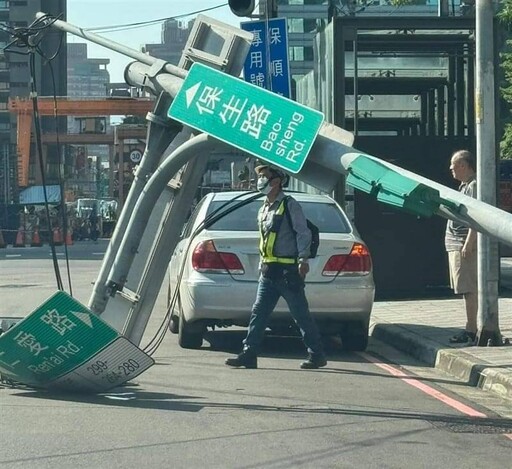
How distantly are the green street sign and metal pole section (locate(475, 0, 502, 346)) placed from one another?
406 cm

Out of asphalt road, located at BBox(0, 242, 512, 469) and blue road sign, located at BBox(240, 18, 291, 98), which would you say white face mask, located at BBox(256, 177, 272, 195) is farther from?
blue road sign, located at BBox(240, 18, 291, 98)

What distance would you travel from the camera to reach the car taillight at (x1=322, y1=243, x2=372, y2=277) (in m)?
11.9

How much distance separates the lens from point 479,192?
1170 centimetres

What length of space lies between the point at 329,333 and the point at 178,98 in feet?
14.8

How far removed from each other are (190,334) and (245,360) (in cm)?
169

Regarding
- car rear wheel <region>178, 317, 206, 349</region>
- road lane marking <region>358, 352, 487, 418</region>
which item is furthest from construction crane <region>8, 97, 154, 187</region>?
road lane marking <region>358, 352, 487, 418</region>

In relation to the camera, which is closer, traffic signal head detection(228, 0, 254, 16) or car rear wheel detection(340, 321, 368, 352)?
car rear wheel detection(340, 321, 368, 352)

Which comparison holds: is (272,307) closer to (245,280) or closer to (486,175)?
(245,280)

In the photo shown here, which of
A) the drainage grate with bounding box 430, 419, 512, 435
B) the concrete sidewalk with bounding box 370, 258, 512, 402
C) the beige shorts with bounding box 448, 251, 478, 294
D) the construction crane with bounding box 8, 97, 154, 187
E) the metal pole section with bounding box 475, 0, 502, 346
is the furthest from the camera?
the construction crane with bounding box 8, 97, 154, 187

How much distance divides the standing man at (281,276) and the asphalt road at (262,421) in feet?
0.81

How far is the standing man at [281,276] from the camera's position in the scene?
35.0 feet

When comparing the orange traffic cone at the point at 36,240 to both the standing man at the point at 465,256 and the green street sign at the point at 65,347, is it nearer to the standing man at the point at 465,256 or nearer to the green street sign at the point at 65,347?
the standing man at the point at 465,256

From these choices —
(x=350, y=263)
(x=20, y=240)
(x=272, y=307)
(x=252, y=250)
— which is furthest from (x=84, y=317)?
(x=20, y=240)

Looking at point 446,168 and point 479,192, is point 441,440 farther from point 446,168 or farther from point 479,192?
point 446,168
